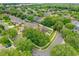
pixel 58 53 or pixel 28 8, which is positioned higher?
pixel 28 8

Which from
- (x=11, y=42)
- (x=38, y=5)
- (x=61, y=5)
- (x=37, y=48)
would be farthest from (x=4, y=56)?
(x=61, y=5)

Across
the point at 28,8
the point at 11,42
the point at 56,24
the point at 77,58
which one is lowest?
the point at 77,58

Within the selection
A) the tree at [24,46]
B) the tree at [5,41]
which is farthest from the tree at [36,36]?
the tree at [5,41]

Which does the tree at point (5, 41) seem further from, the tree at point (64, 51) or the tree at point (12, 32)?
the tree at point (64, 51)

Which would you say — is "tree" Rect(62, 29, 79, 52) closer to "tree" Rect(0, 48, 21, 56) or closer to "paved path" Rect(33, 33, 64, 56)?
"paved path" Rect(33, 33, 64, 56)

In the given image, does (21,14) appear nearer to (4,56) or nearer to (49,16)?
(49,16)

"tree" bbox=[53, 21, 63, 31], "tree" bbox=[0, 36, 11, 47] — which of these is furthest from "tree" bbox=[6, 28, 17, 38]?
"tree" bbox=[53, 21, 63, 31]

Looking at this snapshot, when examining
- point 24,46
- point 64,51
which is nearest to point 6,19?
point 24,46

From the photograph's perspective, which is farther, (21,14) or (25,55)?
(21,14)
